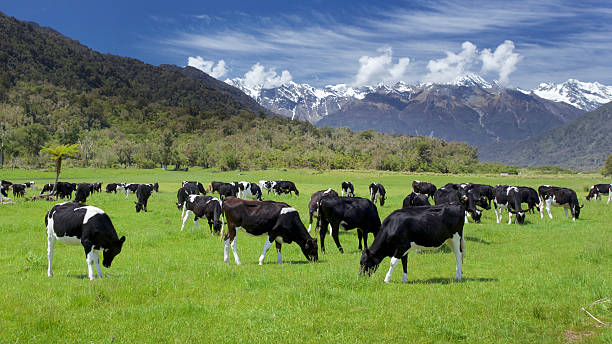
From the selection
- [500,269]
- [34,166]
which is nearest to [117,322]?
[500,269]

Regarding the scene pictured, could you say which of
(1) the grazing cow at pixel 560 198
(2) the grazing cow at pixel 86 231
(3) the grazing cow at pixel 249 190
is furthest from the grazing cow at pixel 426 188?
(2) the grazing cow at pixel 86 231

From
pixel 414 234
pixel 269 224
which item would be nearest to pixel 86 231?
pixel 269 224

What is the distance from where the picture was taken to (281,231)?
13.6 metres

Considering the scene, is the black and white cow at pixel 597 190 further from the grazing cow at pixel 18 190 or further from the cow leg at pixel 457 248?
the grazing cow at pixel 18 190

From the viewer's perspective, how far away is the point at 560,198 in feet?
89.2

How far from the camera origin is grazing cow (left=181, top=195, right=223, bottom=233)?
2097 cm

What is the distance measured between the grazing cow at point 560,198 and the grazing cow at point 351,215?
17.0 metres

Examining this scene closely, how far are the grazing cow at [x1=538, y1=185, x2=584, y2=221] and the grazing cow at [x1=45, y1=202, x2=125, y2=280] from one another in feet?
85.6

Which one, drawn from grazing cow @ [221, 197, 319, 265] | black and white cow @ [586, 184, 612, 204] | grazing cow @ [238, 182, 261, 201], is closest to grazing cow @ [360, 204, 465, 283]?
grazing cow @ [221, 197, 319, 265]

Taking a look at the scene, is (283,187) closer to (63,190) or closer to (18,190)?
(63,190)

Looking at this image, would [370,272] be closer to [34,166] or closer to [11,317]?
[11,317]

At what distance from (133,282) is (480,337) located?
25.5 feet

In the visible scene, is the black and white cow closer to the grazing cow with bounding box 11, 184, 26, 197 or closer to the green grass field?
the green grass field

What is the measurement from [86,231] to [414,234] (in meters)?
9.05
